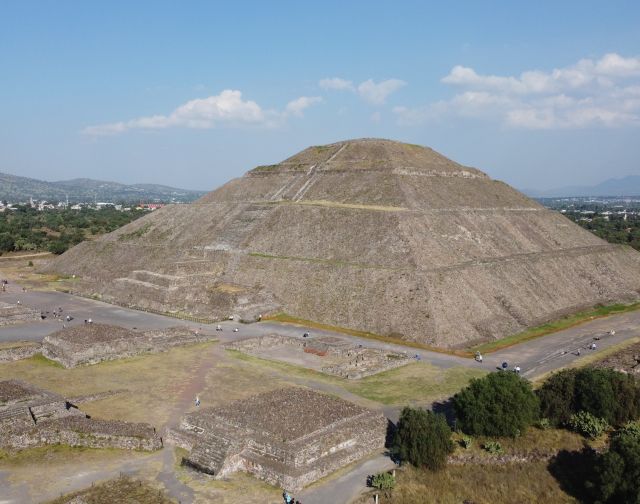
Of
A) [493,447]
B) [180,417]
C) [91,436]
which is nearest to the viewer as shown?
[493,447]

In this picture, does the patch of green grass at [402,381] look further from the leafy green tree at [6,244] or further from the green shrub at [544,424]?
the leafy green tree at [6,244]

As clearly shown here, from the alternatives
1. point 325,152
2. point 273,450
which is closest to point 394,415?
point 273,450

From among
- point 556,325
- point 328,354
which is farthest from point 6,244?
point 556,325

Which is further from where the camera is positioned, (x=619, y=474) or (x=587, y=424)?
(x=587, y=424)

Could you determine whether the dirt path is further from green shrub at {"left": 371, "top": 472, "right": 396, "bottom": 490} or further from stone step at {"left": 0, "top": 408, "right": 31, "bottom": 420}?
green shrub at {"left": 371, "top": 472, "right": 396, "bottom": 490}

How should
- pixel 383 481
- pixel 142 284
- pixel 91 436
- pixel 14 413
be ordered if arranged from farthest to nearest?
pixel 142 284
pixel 14 413
pixel 91 436
pixel 383 481

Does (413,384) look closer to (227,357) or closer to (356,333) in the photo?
(356,333)
